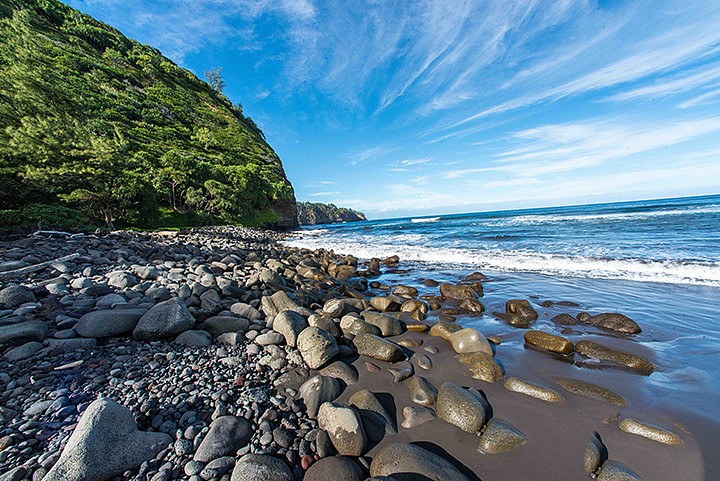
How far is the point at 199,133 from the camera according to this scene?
45938 millimetres

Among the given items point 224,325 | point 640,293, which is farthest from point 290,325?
point 640,293

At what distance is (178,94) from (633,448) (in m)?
75.0

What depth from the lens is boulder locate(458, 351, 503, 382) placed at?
3.44 metres

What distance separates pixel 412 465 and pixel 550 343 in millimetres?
3277

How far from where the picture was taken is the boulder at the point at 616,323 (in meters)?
4.63

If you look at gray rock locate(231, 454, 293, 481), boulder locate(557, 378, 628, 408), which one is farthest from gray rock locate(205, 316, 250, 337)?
boulder locate(557, 378, 628, 408)

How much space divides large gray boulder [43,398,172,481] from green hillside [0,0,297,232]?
13010 millimetres

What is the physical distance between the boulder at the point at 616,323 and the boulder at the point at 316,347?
498cm

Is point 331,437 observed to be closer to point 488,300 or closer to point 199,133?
point 488,300

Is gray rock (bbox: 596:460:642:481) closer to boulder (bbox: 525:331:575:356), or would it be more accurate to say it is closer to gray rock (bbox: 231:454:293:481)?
boulder (bbox: 525:331:575:356)

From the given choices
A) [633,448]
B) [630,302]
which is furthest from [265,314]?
[630,302]

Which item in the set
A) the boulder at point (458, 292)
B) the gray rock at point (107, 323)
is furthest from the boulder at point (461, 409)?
the gray rock at point (107, 323)

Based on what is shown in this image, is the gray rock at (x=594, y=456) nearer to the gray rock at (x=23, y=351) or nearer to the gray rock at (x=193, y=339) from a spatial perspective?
the gray rock at (x=193, y=339)

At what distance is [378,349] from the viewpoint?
394cm
